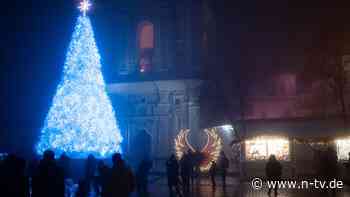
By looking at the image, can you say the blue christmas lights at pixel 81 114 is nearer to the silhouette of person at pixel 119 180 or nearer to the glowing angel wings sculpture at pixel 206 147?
the glowing angel wings sculpture at pixel 206 147

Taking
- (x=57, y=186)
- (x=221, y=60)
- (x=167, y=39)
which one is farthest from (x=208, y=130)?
(x=57, y=186)

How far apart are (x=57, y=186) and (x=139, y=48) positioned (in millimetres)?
28370

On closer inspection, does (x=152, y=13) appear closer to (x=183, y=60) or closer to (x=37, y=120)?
(x=183, y=60)

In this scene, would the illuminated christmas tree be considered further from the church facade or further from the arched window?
the arched window

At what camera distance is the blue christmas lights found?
26.9 metres

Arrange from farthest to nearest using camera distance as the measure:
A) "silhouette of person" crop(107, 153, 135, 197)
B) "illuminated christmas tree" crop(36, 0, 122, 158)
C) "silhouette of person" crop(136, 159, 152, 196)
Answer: "illuminated christmas tree" crop(36, 0, 122, 158) → "silhouette of person" crop(136, 159, 152, 196) → "silhouette of person" crop(107, 153, 135, 197)

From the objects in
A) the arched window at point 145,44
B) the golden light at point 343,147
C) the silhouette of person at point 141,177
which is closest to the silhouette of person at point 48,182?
the silhouette of person at point 141,177

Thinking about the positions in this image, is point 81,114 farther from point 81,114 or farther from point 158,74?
point 158,74

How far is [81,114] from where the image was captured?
27078 millimetres

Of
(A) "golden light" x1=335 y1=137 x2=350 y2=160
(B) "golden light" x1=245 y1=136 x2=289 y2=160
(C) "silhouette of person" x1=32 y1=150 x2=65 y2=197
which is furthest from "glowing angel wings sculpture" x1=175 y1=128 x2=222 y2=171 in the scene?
(C) "silhouette of person" x1=32 y1=150 x2=65 y2=197

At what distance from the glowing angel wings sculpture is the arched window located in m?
6.86

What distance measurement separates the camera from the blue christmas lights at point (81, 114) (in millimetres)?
26906

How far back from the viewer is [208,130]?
3309 centimetres

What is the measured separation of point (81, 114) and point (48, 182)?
18.4 meters
